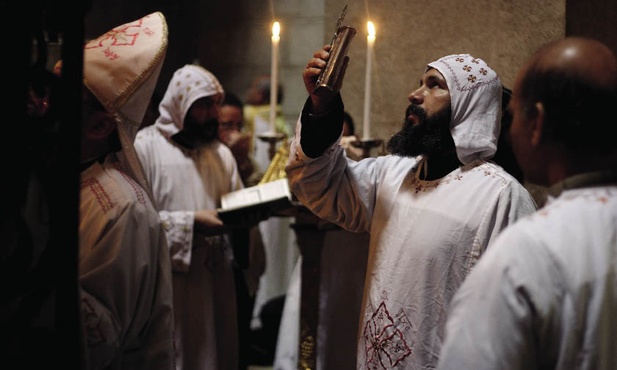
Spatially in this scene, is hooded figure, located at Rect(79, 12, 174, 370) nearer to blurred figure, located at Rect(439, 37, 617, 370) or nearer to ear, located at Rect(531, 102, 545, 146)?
blurred figure, located at Rect(439, 37, 617, 370)

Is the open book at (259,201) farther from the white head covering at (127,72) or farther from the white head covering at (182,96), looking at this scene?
the white head covering at (127,72)

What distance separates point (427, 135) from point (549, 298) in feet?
5.07

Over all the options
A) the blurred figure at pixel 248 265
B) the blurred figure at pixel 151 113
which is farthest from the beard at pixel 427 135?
the blurred figure at pixel 151 113

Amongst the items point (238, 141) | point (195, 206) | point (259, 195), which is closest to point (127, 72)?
point (259, 195)

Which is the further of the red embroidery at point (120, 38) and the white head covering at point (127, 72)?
the red embroidery at point (120, 38)

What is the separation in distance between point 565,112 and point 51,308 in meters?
1.33

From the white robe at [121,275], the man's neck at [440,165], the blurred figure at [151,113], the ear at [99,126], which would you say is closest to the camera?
the white robe at [121,275]

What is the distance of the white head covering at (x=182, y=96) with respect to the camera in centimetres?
512

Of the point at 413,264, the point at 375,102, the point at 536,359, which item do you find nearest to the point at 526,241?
the point at 536,359

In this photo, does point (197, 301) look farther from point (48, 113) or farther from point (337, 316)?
point (48, 113)

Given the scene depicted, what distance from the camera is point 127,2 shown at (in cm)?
955

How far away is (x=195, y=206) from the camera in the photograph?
4969mm

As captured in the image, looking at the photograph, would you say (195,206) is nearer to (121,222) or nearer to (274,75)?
(274,75)

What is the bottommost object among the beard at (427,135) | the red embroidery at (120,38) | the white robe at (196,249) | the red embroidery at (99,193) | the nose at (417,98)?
the white robe at (196,249)
